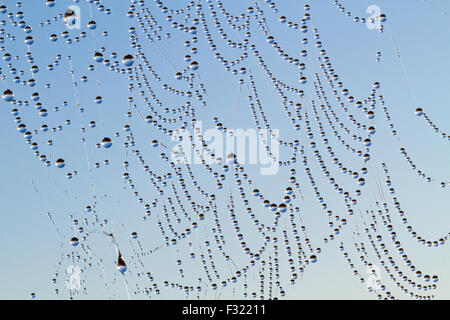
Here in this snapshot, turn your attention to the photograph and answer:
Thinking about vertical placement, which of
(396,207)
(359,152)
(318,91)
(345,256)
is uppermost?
(318,91)

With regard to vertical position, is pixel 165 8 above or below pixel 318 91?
above

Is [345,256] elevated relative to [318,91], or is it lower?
lower

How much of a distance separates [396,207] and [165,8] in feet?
11.5

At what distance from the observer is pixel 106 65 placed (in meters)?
6.05

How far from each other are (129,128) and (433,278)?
3.60 m
